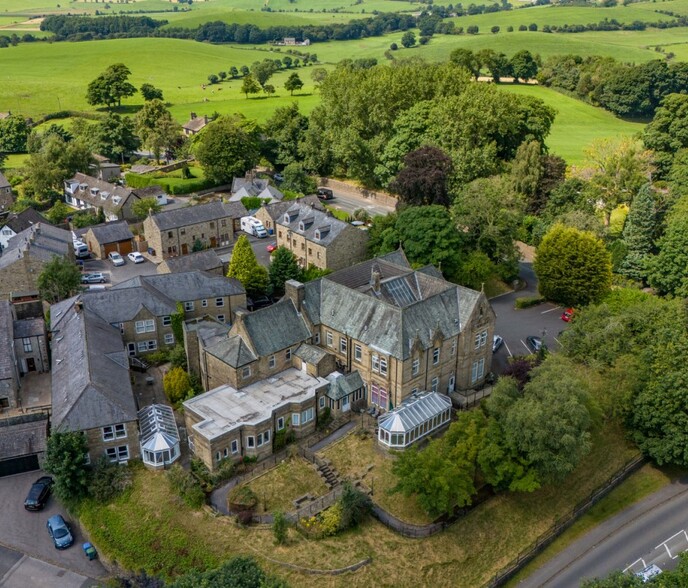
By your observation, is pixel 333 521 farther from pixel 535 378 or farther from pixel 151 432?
pixel 535 378

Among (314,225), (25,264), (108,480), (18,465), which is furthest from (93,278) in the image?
(108,480)

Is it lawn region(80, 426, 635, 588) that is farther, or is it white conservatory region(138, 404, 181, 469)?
white conservatory region(138, 404, 181, 469)

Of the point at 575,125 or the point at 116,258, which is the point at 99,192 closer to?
the point at 116,258

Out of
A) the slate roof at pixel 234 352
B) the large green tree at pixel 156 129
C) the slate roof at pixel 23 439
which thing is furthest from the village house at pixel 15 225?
the slate roof at pixel 234 352

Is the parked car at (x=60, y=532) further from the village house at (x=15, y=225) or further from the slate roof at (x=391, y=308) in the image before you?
the village house at (x=15, y=225)

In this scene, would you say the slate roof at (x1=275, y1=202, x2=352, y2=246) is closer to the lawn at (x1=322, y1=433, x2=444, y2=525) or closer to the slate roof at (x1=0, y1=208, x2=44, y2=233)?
the lawn at (x1=322, y1=433, x2=444, y2=525)

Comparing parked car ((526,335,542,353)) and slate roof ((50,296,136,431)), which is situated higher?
slate roof ((50,296,136,431))

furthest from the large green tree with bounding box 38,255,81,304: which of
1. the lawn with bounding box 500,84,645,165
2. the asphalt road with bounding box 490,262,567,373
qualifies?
the lawn with bounding box 500,84,645,165
